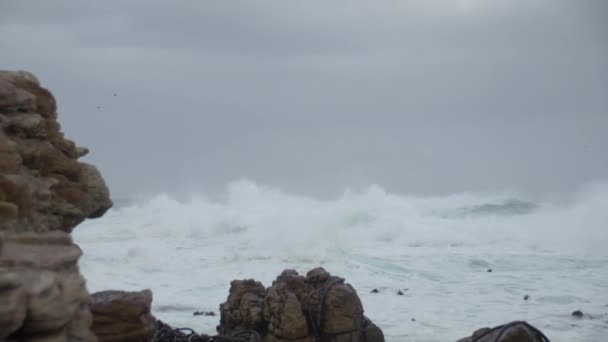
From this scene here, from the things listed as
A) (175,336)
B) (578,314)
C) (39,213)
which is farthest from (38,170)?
(578,314)

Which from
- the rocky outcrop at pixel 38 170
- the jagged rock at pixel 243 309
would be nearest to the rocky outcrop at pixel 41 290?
the rocky outcrop at pixel 38 170

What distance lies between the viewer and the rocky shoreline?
3.22m

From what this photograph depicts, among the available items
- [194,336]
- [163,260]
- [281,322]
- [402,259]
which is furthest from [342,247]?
[194,336]

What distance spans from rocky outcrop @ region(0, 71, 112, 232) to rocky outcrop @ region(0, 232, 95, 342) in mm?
336

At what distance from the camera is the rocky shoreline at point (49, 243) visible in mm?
3225

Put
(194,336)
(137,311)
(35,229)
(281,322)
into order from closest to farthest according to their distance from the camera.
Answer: (35,229), (137,311), (194,336), (281,322)

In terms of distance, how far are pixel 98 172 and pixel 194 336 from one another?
1616 millimetres

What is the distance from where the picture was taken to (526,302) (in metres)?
16.4

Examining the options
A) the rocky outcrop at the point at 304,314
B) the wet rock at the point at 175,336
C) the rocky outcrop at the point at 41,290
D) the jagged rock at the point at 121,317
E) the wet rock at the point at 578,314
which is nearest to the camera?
the rocky outcrop at the point at 41,290

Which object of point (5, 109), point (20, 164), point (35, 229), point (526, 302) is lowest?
point (526, 302)

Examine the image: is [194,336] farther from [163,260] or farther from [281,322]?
[163,260]

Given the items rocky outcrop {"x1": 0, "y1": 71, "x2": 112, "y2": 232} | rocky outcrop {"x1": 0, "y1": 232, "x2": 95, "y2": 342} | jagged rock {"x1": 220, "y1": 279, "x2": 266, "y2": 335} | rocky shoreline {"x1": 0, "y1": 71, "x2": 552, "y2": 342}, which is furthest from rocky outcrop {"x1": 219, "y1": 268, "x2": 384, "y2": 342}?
rocky outcrop {"x1": 0, "y1": 232, "x2": 95, "y2": 342}

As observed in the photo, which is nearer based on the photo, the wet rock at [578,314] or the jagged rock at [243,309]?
the jagged rock at [243,309]

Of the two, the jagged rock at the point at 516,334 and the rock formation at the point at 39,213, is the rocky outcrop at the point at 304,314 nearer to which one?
the jagged rock at the point at 516,334
